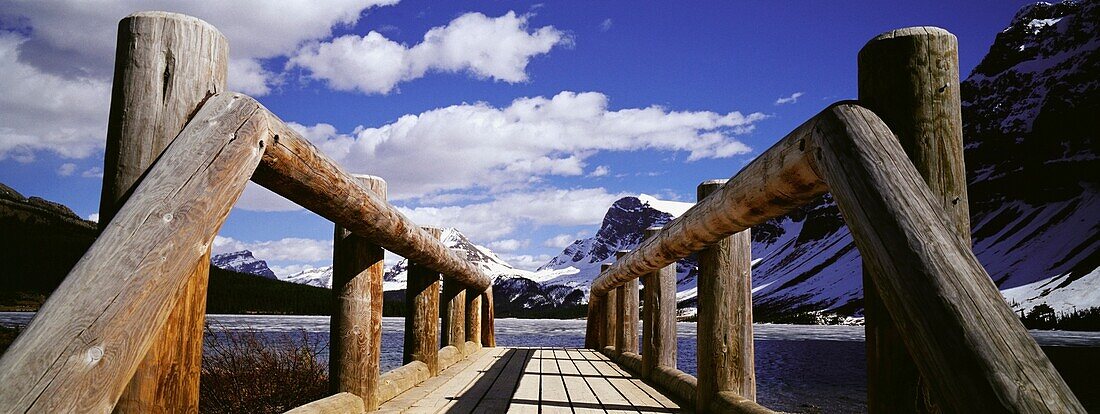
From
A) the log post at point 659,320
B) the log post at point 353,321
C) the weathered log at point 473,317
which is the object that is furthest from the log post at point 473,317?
the log post at point 353,321

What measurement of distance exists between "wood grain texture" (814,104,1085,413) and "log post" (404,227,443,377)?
419cm

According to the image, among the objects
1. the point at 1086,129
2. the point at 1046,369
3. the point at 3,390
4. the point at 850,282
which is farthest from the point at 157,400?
the point at 850,282

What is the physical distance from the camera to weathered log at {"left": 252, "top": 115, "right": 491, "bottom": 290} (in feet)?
7.18

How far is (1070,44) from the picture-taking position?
529 ft

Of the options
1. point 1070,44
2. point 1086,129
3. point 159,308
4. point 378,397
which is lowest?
point 378,397

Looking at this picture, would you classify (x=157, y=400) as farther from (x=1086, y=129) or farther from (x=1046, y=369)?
(x=1086, y=129)

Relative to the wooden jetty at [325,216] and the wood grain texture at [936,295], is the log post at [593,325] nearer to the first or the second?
the wooden jetty at [325,216]

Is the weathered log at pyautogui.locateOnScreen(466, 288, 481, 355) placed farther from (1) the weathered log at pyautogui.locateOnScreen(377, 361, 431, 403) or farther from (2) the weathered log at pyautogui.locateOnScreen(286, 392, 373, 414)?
(2) the weathered log at pyautogui.locateOnScreen(286, 392, 373, 414)

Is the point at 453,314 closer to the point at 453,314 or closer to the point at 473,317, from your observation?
the point at 453,314

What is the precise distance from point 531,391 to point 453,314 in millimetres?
2613

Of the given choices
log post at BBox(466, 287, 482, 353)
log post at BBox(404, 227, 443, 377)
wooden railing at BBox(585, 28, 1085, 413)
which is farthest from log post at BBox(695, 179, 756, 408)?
log post at BBox(466, 287, 482, 353)

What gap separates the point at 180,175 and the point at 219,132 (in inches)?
7.4

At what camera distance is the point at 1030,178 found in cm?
12900

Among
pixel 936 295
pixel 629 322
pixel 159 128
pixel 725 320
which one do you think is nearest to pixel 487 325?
pixel 629 322
